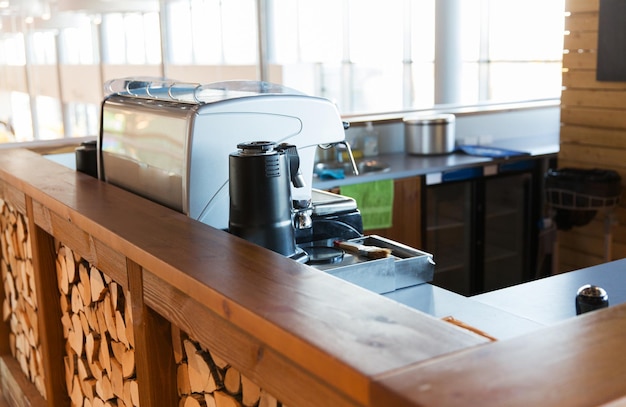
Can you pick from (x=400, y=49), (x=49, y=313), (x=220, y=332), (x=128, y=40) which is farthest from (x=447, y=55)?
(x=128, y=40)

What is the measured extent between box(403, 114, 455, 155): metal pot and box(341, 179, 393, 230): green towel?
591 millimetres

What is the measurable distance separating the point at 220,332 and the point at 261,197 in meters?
0.54

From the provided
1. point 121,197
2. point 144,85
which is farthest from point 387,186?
point 121,197

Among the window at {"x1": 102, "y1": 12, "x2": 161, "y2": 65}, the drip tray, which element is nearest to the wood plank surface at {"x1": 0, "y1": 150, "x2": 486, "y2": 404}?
the drip tray

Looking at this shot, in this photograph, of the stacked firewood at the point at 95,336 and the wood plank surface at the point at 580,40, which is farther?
the wood plank surface at the point at 580,40

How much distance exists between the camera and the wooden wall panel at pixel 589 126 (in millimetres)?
4277

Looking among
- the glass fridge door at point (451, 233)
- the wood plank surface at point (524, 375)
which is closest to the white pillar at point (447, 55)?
the glass fridge door at point (451, 233)

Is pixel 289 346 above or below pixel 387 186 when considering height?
above

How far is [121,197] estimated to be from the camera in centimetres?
222

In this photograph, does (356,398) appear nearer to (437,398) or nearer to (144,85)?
(437,398)

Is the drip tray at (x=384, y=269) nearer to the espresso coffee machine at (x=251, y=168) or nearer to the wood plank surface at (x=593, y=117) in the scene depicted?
the espresso coffee machine at (x=251, y=168)

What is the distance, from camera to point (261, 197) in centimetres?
186

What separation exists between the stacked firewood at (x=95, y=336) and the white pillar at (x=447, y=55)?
5531 mm

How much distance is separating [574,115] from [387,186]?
1.33 m
